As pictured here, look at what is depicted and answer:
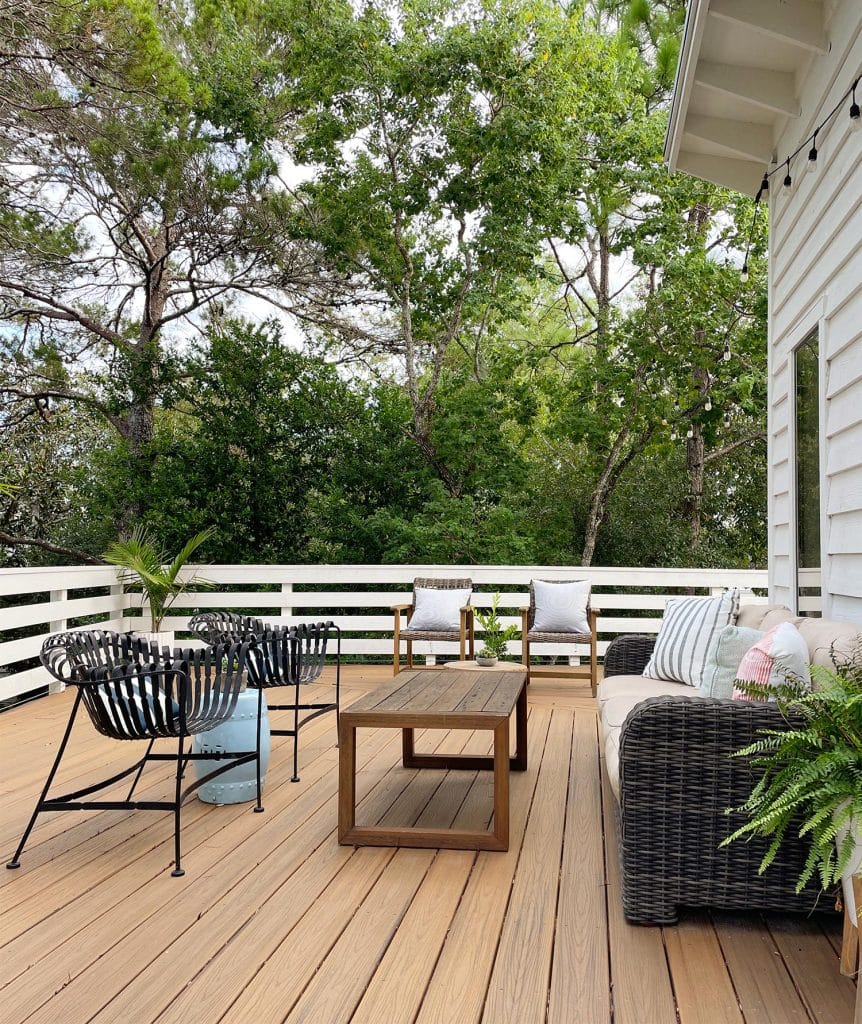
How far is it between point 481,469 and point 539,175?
121 inches

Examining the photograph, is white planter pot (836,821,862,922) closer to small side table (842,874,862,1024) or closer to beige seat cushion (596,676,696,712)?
small side table (842,874,862,1024)

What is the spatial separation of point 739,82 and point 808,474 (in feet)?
6.33

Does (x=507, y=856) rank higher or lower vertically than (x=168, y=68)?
lower

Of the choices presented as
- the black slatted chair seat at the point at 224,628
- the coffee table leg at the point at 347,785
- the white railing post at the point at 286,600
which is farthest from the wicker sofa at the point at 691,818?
the white railing post at the point at 286,600

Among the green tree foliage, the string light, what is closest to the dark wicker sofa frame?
the string light

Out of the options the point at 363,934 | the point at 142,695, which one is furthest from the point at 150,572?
the point at 363,934

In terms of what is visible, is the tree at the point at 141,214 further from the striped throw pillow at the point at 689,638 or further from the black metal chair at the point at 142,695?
the striped throw pillow at the point at 689,638

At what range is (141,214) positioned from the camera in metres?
9.86

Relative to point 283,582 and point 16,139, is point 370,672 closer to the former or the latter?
point 283,582

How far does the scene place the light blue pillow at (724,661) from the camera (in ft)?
9.36

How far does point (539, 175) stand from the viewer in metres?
8.92

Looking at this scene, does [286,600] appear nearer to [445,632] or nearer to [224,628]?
[445,632]

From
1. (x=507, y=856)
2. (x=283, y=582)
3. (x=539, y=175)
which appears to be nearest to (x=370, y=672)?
(x=283, y=582)

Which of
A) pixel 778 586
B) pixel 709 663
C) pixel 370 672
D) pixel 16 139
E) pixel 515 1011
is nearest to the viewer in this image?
pixel 515 1011
